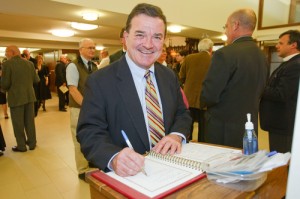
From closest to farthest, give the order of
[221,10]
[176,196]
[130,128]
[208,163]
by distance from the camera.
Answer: [176,196] < [208,163] < [130,128] < [221,10]

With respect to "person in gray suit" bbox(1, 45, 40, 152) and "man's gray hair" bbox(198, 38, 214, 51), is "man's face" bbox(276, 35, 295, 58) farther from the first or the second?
"person in gray suit" bbox(1, 45, 40, 152)

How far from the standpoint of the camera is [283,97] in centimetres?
212

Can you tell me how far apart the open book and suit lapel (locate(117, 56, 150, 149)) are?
0.14 m

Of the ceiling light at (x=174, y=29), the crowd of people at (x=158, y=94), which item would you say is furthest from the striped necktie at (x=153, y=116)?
the ceiling light at (x=174, y=29)

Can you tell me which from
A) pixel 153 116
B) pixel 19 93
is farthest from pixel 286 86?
pixel 19 93

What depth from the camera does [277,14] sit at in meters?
5.97

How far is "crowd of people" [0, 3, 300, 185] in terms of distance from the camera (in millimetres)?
1056

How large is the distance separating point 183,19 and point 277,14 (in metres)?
3.13

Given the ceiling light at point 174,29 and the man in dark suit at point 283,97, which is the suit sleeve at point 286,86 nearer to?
the man in dark suit at point 283,97

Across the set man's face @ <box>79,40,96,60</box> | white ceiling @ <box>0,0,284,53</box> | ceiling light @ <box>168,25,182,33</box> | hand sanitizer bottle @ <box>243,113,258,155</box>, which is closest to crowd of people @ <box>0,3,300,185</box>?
man's face @ <box>79,40,96,60</box>

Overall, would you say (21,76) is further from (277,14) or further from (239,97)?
(277,14)

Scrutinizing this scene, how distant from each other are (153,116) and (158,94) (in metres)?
0.14

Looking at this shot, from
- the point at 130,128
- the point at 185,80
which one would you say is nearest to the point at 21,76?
the point at 185,80

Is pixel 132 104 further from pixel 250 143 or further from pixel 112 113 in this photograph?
pixel 250 143
